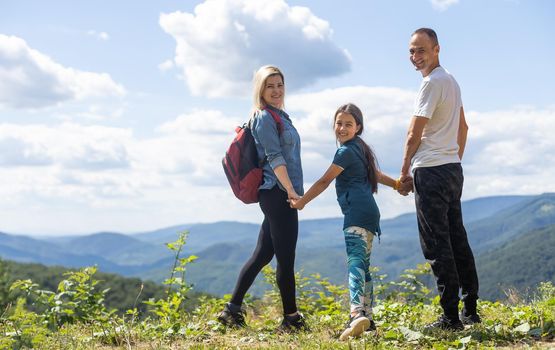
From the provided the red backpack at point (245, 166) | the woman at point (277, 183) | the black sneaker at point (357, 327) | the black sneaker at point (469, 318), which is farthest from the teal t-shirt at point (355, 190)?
the black sneaker at point (469, 318)

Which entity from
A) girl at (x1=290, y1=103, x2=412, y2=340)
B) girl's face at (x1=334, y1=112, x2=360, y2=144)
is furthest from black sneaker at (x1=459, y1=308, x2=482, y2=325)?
girl's face at (x1=334, y1=112, x2=360, y2=144)

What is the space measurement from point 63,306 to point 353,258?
4042mm

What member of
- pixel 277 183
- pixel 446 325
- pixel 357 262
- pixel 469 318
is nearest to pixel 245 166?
pixel 277 183

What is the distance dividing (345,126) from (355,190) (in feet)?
2.14

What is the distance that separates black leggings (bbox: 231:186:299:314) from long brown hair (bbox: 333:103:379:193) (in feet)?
2.81

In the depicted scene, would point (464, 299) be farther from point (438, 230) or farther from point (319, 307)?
point (319, 307)

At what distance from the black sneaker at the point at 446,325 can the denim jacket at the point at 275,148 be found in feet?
5.97

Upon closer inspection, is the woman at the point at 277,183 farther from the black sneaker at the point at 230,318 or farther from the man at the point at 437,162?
the man at the point at 437,162

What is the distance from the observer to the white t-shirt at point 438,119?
5059 millimetres

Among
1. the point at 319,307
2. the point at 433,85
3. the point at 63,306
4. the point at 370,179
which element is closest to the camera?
the point at 433,85

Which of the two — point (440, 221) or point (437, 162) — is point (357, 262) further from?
point (437, 162)

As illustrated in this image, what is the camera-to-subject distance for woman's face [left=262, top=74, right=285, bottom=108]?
561 centimetres

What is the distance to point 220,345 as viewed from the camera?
16.7ft

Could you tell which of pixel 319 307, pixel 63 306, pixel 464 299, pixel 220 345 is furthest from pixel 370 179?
pixel 63 306
